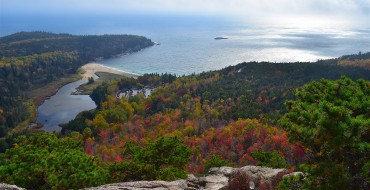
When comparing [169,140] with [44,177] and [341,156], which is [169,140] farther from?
[341,156]

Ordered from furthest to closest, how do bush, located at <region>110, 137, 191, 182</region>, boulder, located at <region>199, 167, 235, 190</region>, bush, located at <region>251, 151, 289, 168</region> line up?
bush, located at <region>251, 151, 289, 168</region>, bush, located at <region>110, 137, 191, 182</region>, boulder, located at <region>199, 167, 235, 190</region>

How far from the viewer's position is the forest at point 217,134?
59.8ft

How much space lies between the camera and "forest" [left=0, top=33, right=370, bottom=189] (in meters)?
18.2

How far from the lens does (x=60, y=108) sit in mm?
167000

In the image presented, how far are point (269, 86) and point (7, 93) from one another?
12676 cm

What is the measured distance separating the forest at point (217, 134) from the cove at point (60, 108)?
7.27m

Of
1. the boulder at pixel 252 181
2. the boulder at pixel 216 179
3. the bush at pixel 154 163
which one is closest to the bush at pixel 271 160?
the bush at pixel 154 163

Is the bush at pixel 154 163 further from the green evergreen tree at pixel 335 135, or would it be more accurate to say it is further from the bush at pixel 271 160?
the green evergreen tree at pixel 335 135

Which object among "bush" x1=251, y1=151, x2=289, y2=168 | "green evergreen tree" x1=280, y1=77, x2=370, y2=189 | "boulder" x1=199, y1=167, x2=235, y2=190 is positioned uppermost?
"green evergreen tree" x1=280, y1=77, x2=370, y2=189

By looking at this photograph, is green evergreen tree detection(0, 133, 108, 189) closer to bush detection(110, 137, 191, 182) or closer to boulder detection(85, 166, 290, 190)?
bush detection(110, 137, 191, 182)

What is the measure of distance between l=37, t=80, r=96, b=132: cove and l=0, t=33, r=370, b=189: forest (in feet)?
23.9

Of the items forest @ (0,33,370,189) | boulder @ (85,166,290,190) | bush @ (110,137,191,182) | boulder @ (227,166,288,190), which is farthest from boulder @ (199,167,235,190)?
forest @ (0,33,370,189)

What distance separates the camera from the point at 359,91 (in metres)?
19.9

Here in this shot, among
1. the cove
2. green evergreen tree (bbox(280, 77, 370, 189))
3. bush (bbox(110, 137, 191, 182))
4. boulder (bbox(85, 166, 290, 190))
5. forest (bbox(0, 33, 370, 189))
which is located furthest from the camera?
the cove
